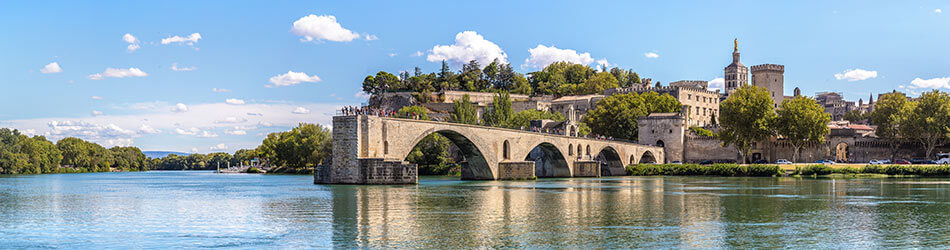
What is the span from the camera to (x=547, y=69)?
141625mm

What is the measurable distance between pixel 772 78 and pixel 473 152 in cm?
7787

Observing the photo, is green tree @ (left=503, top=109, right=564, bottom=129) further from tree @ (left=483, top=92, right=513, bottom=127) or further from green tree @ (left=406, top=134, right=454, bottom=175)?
green tree @ (left=406, top=134, right=454, bottom=175)

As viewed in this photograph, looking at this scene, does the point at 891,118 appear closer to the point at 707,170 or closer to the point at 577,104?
the point at 707,170

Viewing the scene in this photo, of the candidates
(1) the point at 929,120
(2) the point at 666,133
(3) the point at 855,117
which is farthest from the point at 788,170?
(3) the point at 855,117

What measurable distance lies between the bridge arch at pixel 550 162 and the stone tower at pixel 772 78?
61.7 metres

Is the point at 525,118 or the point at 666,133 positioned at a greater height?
the point at 525,118

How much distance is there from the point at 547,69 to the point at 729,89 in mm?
28655

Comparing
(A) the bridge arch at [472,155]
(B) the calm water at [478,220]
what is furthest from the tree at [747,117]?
(B) the calm water at [478,220]

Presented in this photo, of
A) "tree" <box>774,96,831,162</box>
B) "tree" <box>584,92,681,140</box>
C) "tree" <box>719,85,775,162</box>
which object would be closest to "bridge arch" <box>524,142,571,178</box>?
"tree" <box>719,85,775,162</box>

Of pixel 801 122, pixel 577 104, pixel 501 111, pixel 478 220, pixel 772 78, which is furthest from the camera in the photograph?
pixel 772 78

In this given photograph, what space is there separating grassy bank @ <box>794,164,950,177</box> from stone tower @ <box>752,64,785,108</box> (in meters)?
59.9

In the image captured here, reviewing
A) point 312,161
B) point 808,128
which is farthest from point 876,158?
point 312,161

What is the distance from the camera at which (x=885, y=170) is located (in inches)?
2292

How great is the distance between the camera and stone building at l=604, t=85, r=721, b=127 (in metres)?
103
